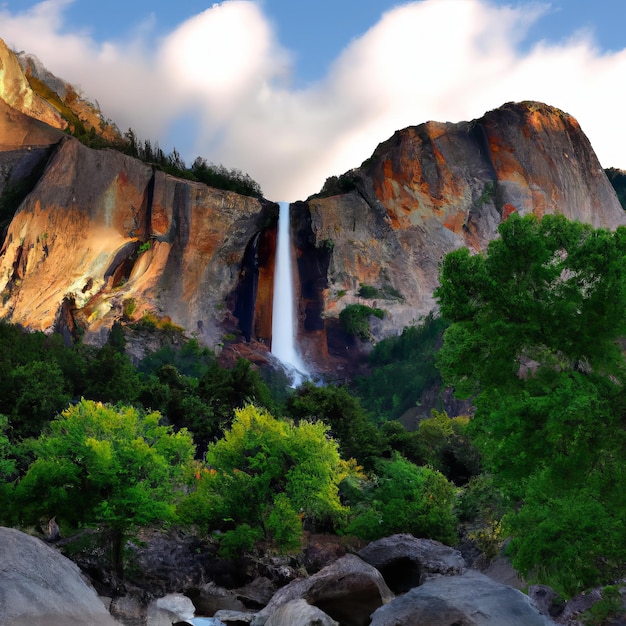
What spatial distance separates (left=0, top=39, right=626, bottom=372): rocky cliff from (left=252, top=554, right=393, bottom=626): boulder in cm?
Answer: 5175

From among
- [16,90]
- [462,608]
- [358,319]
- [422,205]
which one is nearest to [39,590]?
[462,608]

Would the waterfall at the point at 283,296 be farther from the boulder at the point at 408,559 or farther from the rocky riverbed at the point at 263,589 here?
the boulder at the point at 408,559

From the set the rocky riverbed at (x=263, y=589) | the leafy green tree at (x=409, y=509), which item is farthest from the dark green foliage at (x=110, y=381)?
the leafy green tree at (x=409, y=509)

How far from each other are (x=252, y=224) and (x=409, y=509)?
6095cm

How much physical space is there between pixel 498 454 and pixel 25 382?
3117 centimetres

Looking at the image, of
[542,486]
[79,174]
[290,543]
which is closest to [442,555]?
[290,543]

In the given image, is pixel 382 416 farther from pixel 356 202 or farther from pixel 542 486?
pixel 542 486

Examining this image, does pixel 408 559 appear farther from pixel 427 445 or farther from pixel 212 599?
pixel 427 445

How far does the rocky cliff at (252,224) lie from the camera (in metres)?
72.1

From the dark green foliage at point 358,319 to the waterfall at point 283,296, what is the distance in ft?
25.2

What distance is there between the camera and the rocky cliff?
72.1 m

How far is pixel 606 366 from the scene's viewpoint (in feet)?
49.1

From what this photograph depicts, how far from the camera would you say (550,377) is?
1506cm

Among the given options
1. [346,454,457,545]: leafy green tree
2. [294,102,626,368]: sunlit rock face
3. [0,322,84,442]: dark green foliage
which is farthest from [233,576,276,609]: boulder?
[294,102,626,368]: sunlit rock face
